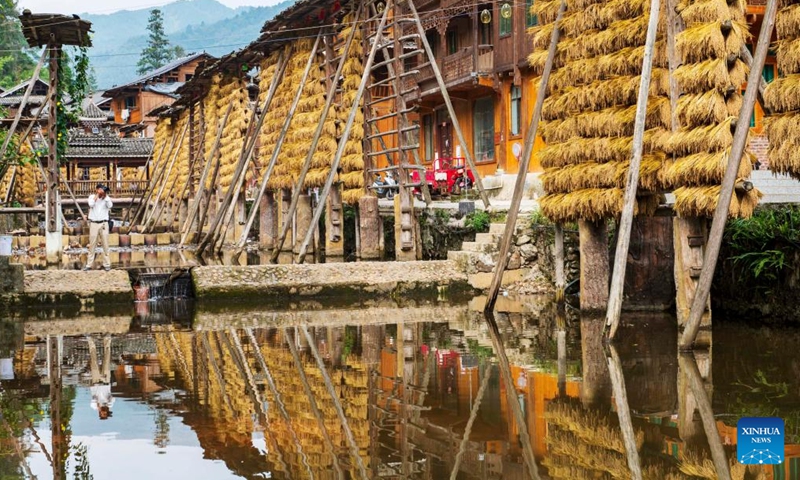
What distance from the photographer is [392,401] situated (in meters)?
9.07

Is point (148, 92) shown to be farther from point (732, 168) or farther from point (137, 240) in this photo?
point (732, 168)

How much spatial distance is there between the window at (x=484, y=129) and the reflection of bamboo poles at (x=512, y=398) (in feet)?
67.8

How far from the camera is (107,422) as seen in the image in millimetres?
8430

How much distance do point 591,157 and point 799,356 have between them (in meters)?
4.89

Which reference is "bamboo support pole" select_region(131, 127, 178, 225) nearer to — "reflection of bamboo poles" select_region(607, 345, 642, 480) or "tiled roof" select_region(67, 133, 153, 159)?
"tiled roof" select_region(67, 133, 153, 159)

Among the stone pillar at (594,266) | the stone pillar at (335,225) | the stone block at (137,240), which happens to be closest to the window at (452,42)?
the stone block at (137,240)

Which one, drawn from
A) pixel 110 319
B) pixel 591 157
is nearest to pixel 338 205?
pixel 110 319

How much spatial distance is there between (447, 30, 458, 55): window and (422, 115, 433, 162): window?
3.31 metres

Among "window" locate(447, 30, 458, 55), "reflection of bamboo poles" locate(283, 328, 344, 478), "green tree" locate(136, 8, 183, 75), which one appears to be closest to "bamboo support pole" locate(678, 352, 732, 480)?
"reflection of bamboo poles" locate(283, 328, 344, 478)

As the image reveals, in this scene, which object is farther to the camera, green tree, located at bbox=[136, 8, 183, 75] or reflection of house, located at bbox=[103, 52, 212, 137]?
green tree, located at bbox=[136, 8, 183, 75]

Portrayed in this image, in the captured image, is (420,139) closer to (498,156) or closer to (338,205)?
(498,156)

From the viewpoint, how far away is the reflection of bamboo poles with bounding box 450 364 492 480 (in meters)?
6.80

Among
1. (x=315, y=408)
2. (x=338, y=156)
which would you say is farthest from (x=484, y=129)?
(x=315, y=408)

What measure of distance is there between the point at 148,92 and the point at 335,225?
5865 cm
